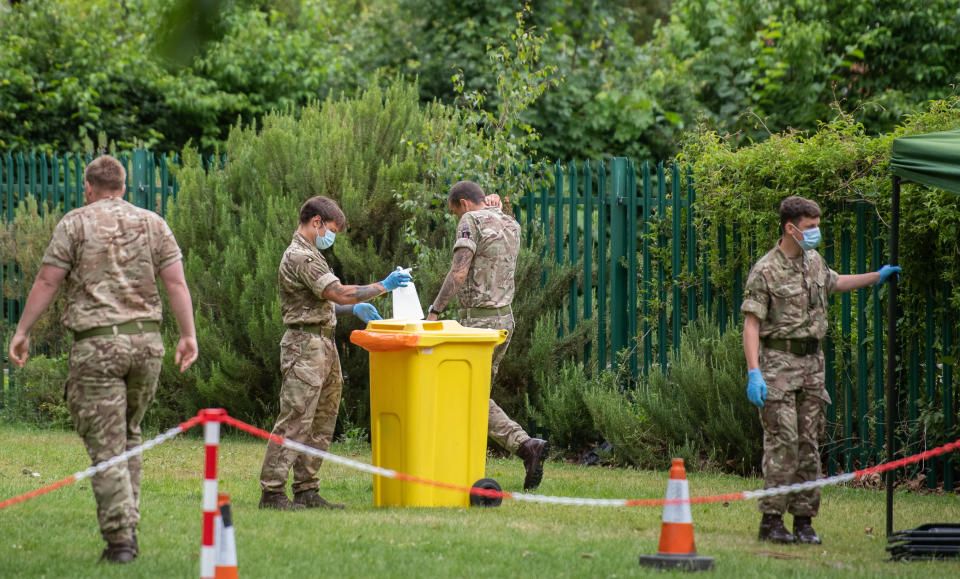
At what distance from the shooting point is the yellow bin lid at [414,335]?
6770mm

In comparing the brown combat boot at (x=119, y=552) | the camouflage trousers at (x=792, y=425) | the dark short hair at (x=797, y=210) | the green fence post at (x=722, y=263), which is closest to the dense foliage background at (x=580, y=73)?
the green fence post at (x=722, y=263)

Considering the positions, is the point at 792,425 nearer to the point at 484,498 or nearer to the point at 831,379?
Answer: the point at 484,498

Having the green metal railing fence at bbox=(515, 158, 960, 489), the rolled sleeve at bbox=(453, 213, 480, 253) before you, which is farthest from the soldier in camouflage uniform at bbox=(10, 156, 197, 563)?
the green metal railing fence at bbox=(515, 158, 960, 489)

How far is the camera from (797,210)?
615 cm

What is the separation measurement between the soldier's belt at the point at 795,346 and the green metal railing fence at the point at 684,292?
2059 millimetres

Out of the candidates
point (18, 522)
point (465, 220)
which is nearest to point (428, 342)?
point (465, 220)

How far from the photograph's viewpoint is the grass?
17.7 feet

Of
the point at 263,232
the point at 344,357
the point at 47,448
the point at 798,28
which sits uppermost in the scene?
the point at 798,28

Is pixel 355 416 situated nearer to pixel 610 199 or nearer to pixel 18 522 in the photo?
pixel 610 199

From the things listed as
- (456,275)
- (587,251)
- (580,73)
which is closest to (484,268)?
(456,275)

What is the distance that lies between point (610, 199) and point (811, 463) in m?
4.06

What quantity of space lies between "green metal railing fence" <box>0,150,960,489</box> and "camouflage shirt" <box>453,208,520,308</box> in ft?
5.26

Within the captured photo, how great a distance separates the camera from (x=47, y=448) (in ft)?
31.2

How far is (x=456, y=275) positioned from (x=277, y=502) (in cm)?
193
